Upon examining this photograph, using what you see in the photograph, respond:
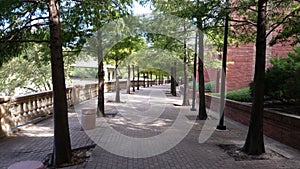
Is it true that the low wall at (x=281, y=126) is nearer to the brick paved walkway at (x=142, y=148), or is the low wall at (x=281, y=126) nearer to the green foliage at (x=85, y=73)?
the brick paved walkway at (x=142, y=148)

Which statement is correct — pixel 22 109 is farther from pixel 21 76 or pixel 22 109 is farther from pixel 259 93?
pixel 21 76

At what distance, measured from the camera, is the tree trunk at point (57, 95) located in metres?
5.16

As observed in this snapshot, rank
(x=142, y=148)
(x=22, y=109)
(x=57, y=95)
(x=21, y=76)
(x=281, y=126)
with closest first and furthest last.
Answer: (x=57, y=95) < (x=142, y=148) < (x=281, y=126) < (x=22, y=109) < (x=21, y=76)

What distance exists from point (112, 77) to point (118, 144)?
4163 centimetres

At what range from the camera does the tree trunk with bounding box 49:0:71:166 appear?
516 cm

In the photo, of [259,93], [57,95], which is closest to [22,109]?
[57,95]

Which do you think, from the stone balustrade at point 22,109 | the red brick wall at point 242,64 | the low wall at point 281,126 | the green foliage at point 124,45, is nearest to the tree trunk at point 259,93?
the low wall at point 281,126

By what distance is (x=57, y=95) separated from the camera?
5180mm

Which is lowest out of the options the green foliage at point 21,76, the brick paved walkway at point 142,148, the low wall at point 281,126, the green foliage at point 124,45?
the brick paved walkway at point 142,148

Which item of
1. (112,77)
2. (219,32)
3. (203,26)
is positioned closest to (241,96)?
(219,32)

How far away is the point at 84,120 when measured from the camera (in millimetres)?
8258

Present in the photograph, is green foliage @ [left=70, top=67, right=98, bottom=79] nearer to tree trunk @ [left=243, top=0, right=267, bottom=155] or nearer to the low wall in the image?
the low wall

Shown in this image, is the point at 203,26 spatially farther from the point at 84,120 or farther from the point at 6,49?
the point at 6,49

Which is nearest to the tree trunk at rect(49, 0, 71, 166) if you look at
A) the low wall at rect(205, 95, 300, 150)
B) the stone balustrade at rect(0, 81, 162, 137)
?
the stone balustrade at rect(0, 81, 162, 137)
